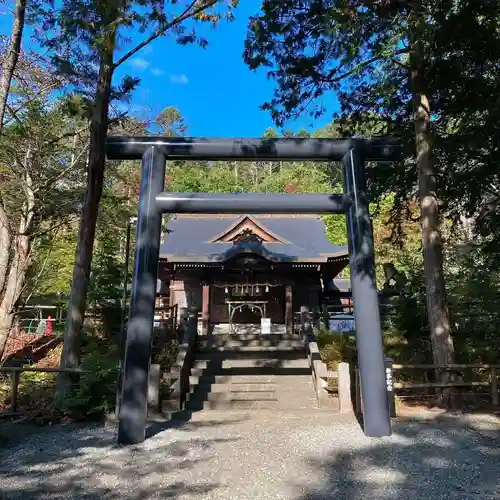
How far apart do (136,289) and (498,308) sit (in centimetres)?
847

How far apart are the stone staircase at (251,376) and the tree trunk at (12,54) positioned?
19.4 ft

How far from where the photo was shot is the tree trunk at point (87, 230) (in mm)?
7531

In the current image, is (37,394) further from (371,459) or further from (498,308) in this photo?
(498,308)

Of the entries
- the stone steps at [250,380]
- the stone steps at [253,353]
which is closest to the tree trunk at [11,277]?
the stone steps at [250,380]

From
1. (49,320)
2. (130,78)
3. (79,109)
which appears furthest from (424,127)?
(49,320)

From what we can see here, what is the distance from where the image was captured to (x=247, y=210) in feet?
20.9

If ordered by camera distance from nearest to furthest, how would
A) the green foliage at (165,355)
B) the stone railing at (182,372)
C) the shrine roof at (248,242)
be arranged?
the stone railing at (182,372), the green foliage at (165,355), the shrine roof at (248,242)

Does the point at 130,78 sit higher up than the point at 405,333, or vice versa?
the point at 130,78

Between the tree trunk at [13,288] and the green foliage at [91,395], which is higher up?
the tree trunk at [13,288]

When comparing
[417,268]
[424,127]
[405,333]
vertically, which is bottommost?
[405,333]

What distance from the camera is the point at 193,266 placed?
48.1ft

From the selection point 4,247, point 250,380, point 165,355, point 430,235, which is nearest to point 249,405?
point 250,380

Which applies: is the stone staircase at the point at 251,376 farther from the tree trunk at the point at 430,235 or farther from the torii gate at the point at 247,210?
the torii gate at the point at 247,210

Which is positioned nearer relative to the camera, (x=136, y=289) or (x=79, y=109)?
(x=136, y=289)
